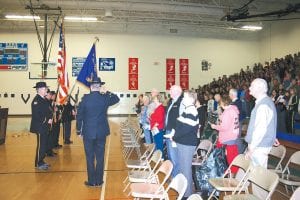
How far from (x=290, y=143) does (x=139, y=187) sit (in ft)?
22.4

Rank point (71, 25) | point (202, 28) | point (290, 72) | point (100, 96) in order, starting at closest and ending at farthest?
point (100, 96), point (290, 72), point (71, 25), point (202, 28)

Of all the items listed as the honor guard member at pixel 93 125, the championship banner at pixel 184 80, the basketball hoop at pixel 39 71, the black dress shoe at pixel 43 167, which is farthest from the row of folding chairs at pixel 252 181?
the championship banner at pixel 184 80

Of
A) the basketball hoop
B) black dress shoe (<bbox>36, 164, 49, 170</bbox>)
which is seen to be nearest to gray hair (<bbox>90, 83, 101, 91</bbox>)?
black dress shoe (<bbox>36, 164, 49, 170</bbox>)

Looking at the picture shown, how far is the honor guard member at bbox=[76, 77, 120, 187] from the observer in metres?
6.32

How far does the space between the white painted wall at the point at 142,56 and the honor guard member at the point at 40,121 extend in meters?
15.9

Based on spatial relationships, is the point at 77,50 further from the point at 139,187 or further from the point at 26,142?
the point at 139,187

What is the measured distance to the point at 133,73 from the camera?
970 inches

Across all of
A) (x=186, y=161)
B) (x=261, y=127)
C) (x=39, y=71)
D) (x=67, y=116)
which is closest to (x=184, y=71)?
(x=39, y=71)

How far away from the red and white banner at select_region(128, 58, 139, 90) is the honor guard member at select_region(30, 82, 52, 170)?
55.0 feet

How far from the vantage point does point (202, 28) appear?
24.8 m

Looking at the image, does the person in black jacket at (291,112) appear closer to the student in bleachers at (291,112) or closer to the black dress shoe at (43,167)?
the student in bleachers at (291,112)

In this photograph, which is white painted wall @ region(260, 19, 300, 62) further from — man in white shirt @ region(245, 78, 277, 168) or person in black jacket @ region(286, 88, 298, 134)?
man in white shirt @ region(245, 78, 277, 168)

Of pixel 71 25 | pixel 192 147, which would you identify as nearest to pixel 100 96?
pixel 192 147

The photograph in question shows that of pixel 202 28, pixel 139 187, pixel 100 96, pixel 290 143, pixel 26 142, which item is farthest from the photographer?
pixel 202 28
